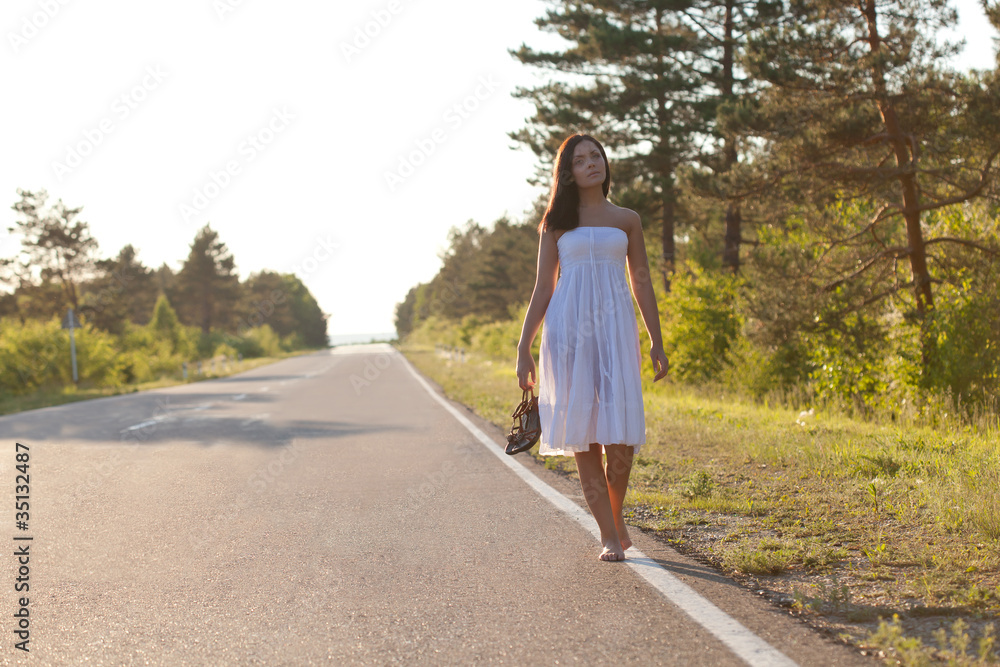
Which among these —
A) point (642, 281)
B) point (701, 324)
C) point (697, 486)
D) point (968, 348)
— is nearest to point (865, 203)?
point (968, 348)

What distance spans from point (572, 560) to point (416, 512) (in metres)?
1.67

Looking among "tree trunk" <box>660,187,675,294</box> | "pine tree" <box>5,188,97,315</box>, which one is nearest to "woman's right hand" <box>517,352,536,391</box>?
"tree trunk" <box>660,187,675,294</box>

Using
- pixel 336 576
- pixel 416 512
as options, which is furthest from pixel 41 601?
pixel 416 512

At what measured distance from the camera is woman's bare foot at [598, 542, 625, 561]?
4273 millimetres

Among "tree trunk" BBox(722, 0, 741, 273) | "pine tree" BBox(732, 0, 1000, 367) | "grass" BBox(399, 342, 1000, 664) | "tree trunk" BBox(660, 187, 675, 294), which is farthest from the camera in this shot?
"tree trunk" BBox(660, 187, 675, 294)

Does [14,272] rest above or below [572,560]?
above

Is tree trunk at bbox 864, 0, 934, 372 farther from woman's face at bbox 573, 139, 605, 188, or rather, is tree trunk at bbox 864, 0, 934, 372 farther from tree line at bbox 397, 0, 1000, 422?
woman's face at bbox 573, 139, 605, 188

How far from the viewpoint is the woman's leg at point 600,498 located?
4297 millimetres

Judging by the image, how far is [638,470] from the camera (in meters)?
7.05

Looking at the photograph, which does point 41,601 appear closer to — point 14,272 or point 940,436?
point 940,436

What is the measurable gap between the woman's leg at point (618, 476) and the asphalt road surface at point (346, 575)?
20cm

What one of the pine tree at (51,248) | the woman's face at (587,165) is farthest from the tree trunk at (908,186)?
the pine tree at (51,248)

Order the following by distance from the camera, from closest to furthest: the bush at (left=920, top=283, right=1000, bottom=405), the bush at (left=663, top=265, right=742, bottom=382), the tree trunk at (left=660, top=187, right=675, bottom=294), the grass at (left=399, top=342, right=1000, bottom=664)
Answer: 1. the grass at (left=399, top=342, right=1000, bottom=664)
2. the bush at (left=920, top=283, right=1000, bottom=405)
3. the bush at (left=663, top=265, right=742, bottom=382)
4. the tree trunk at (left=660, top=187, right=675, bottom=294)

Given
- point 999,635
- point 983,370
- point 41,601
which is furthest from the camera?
point 983,370
